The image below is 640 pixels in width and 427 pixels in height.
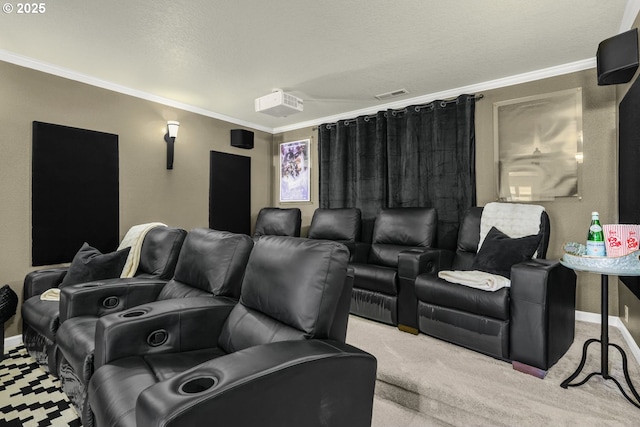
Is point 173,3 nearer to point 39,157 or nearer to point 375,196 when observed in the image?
point 39,157

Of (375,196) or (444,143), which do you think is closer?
(444,143)

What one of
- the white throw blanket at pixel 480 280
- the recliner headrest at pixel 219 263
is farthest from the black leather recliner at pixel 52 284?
the white throw blanket at pixel 480 280

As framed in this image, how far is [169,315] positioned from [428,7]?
248 cm

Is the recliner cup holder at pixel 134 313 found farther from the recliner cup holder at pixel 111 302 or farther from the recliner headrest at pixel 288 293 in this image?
the recliner cup holder at pixel 111 302

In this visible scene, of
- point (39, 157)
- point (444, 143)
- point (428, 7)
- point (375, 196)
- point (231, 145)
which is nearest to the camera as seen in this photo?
point (428, 7)

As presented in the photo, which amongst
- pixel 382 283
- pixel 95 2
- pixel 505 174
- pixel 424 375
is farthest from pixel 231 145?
pixel 424 375

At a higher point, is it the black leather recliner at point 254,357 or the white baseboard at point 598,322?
the black leather recliner at point 254,357

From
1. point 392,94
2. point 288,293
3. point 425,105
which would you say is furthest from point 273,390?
point 425,105

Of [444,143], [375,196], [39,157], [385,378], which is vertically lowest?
[385,378]

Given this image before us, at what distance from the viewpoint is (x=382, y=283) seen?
300 cm

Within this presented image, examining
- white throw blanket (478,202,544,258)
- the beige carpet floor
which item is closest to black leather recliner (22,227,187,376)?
the beige carpet floor

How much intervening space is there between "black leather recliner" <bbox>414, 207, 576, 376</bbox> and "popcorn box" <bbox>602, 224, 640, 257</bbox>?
369 millimetres

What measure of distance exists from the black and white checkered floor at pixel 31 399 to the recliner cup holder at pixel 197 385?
4.56 ft

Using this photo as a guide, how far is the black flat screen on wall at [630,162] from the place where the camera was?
6.82 feet
